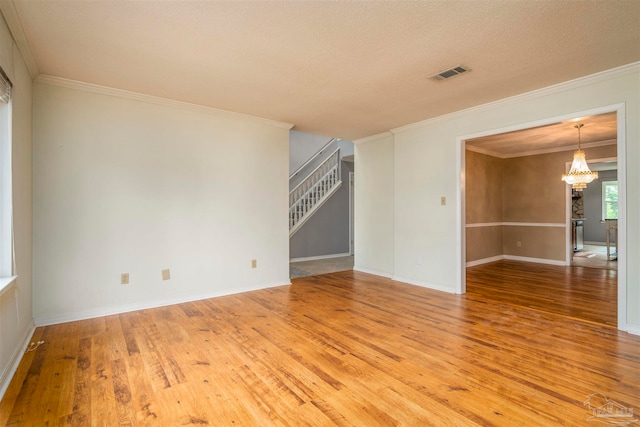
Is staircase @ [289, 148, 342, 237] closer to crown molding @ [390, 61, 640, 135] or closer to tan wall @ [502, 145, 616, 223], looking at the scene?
crown molding @ [390, 61, 640, 135]

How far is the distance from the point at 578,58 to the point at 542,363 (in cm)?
257

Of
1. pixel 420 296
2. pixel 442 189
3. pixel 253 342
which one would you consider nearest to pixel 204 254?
pixel 253 342

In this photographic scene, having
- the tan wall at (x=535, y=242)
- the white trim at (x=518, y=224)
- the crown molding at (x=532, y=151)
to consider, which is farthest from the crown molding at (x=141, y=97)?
the tan wall at (x=535, y=242)

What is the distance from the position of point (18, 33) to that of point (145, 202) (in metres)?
1.81

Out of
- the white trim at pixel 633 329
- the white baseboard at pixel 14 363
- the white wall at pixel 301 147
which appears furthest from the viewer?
the white wall at pixel 301 147

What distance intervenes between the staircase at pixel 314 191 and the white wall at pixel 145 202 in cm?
246

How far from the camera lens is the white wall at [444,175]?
2904 millimetres

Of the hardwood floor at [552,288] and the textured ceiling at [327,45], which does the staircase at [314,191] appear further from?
the textured ceiling at [327,45]

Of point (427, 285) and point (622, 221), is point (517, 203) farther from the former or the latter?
point (622, 221)

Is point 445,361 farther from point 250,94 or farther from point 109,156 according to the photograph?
point 109,156

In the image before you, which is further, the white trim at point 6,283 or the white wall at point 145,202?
the white wall at point 145,202

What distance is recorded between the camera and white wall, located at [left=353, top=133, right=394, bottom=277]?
5.42m

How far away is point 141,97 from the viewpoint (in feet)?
11.9

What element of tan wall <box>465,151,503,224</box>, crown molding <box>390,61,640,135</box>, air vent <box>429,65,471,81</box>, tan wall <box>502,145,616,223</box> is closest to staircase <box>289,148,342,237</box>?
tan wall <box>465,151,503,224</box>
